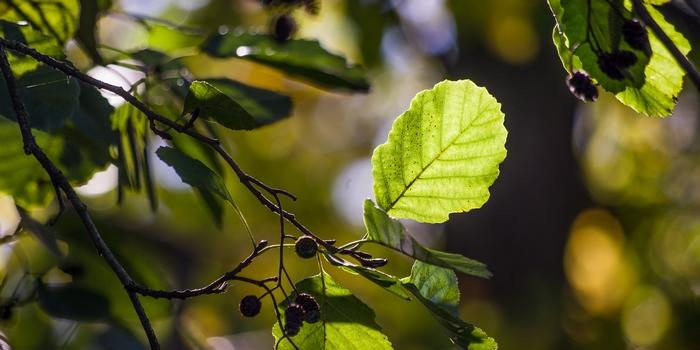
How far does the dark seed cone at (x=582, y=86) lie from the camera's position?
1.00 meters

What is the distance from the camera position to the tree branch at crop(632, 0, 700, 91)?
2.94 feet

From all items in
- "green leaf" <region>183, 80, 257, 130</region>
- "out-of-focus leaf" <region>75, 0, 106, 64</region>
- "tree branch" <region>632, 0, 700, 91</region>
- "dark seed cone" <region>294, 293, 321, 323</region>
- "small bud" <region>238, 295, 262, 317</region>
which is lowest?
"dark seed cone" <region>294, 293, 321, 323</region>

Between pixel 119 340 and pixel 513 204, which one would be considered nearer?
pixel 119 340

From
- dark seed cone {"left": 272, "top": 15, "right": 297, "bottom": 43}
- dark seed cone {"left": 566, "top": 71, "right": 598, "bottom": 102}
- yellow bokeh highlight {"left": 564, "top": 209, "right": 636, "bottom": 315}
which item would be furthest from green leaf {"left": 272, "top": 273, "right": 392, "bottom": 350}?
yellow bokeh highlight {"left": 564, "top": 209, "right": 636, "bottom": 315}

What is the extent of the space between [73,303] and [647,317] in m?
2.37

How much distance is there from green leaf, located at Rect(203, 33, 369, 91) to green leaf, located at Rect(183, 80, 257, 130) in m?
0.41

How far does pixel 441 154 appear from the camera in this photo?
0.95 metres

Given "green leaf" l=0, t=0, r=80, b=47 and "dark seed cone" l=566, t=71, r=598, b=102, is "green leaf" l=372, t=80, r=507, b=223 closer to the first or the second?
"dark seed cone" l=566, t=71, r=598, b=102

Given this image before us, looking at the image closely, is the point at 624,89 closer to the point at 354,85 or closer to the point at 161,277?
the point at 354,85

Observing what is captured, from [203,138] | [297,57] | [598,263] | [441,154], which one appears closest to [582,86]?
[441,154]

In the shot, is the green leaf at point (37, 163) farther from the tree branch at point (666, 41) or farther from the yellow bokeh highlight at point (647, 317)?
the yellow bokeh highlight at point (647, 317)

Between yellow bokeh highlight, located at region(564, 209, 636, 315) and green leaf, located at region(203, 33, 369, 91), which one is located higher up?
green leaf, located at region(203, 33, 369, 91)

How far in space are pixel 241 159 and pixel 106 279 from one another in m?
2.91

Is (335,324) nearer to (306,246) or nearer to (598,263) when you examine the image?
(306,246)
